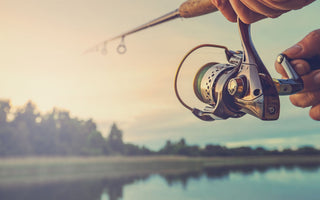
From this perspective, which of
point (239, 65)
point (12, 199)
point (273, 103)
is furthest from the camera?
point (12, 199)

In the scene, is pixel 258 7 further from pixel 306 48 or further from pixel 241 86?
pixel 306 48

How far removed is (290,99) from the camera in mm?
1242

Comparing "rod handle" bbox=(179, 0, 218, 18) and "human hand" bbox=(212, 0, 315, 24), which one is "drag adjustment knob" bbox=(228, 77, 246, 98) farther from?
"rod handle" bbox=(179, 0, 218, 18)

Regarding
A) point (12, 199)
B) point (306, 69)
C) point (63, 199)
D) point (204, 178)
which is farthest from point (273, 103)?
point (204, 178)

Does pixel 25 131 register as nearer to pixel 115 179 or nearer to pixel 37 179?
pixel 37 179

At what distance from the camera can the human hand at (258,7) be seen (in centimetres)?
70

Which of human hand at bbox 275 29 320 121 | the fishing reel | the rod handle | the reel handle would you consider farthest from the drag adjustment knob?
the rod handle

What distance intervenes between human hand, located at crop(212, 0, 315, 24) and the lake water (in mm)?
26293

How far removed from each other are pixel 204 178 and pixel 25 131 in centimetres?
2300

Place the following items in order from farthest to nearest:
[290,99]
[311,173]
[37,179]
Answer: [311,173] → [37,179] → [290,99]

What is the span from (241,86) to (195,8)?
1.61ft

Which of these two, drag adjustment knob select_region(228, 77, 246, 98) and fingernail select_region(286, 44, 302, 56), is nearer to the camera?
drag adjustment knob select_region(228, 77, 246, 98)

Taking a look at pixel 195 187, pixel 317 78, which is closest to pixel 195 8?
pixel 317 78

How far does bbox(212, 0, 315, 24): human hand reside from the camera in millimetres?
699
